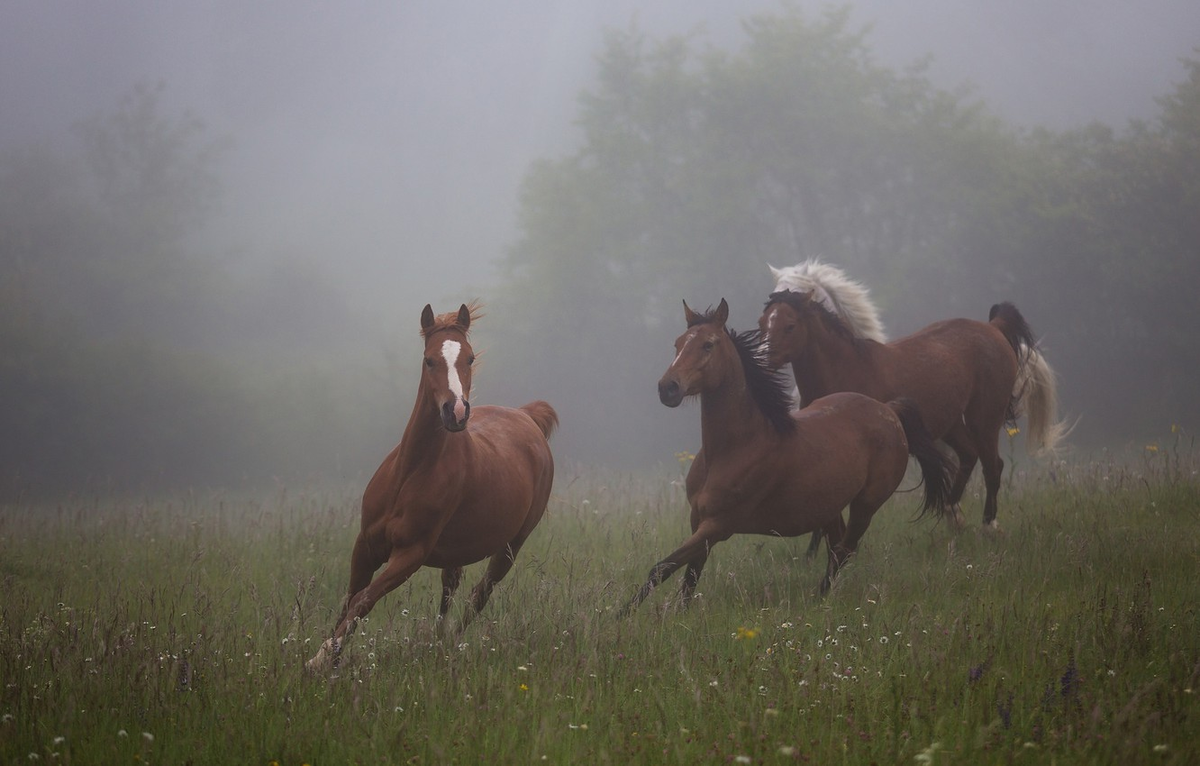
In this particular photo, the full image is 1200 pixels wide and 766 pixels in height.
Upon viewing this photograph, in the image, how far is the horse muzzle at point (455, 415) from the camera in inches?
175

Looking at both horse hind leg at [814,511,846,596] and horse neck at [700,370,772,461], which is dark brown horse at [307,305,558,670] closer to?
horse neck at [700,370,772,461]

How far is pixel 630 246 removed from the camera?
26578 millimetres

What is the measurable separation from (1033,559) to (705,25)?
84.4ft

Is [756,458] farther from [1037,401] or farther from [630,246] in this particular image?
[630,246]

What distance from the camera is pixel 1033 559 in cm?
651

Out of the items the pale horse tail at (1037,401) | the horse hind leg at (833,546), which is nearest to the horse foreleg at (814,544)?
the horse hind leg at (833,546)

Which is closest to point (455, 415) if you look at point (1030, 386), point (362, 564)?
point (362, 564)

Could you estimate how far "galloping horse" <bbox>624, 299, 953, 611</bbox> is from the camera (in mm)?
6133

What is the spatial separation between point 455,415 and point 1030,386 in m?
7.90

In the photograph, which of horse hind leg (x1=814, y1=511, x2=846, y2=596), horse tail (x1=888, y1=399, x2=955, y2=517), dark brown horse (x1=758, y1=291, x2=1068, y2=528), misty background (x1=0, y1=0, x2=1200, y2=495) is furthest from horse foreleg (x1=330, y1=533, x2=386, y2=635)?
misty background (x1=0, y1=0, x2=1200, y2=495)

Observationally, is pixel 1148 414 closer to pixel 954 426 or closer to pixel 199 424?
pixel 954 426

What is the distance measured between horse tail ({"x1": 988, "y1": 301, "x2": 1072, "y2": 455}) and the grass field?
127 inches

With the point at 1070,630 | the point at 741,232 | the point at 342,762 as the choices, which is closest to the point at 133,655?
the point at 342,762

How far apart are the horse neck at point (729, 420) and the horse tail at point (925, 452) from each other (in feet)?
5.43
